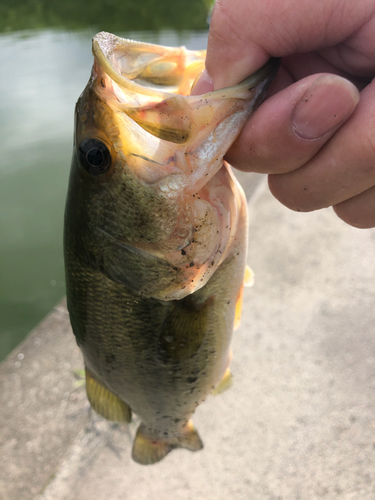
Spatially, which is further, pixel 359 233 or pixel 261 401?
pixel 359 233

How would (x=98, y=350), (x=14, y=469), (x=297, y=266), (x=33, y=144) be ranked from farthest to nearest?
(x=33, y=144)
(x=297, y=266)
(x=14, y=469)
(x=98, y=350)

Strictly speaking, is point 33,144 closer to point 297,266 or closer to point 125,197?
point 297,266

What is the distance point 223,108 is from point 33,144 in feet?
23.6

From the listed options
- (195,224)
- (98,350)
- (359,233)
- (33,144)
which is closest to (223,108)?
(195,224)

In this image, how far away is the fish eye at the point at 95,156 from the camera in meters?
0.99

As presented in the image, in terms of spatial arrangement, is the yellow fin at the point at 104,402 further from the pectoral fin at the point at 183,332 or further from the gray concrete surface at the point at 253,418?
the gray concrete surface at the point at 253,418

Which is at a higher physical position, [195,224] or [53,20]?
[195,224]

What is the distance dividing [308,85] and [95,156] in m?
0.58

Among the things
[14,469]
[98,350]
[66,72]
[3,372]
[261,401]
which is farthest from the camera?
[66,72]

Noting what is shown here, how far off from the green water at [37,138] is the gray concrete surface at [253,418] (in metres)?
2.05

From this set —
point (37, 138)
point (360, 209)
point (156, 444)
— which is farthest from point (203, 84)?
point (37, 138)

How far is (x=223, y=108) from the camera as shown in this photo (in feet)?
2.89

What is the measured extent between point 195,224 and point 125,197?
0.22 m

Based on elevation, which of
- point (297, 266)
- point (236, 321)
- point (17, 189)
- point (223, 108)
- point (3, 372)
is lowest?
point (17, 189)
